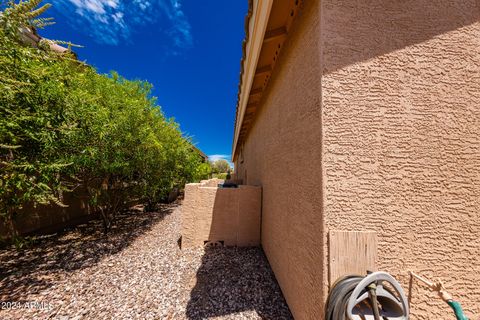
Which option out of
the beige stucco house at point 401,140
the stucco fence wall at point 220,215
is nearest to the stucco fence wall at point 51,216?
the stucco fence wall at point 220,215

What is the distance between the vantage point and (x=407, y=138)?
1730 millimetres

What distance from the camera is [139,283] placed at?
11.2ft

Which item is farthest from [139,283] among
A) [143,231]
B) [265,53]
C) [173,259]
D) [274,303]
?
[265,53]

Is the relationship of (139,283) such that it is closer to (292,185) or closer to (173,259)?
(173,259)

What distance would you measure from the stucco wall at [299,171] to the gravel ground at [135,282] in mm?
689

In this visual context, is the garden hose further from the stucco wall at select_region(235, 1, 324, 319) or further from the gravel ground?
the gravel ground

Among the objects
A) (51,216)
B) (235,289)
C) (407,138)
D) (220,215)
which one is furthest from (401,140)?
(51,216)

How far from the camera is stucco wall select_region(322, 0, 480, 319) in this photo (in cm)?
169

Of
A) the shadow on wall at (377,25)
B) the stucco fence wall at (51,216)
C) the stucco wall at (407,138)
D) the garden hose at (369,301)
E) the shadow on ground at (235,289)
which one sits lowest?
the shadow on ground at (235,289)

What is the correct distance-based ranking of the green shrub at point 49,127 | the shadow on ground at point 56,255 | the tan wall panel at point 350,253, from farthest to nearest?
the shadow on ground at point 56,255
the green shrub at point 49,127
the tan wall panel at point 350,253

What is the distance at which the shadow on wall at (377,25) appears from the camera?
178 cm

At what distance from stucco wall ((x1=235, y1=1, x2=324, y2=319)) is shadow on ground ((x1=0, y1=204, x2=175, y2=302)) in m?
4.64

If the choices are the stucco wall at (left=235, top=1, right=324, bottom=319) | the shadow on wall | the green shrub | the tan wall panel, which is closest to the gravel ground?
the stucco wall at (left=235, top=1, right=324, bottom=319)

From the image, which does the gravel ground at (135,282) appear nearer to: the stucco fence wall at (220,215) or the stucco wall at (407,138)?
the stucco fence wall at (220,215)
